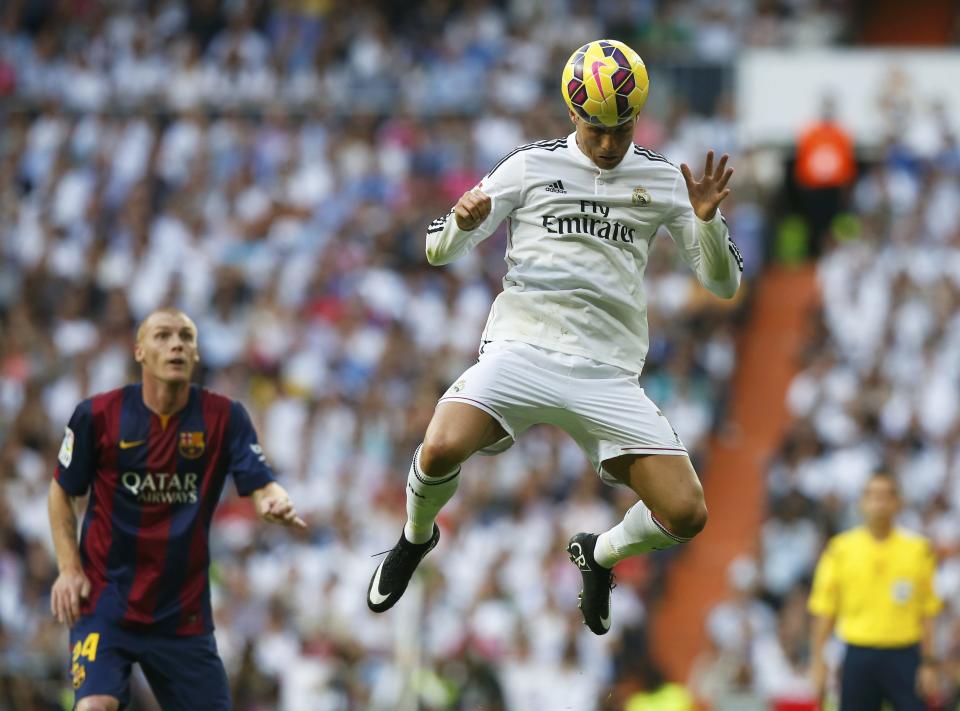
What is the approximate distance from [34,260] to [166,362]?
534 inches

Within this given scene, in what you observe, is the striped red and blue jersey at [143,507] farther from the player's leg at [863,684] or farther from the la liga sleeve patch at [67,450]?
the player's leg at [863,684]

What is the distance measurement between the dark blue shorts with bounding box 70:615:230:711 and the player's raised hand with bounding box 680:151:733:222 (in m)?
3.32

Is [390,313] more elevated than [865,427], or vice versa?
[390,313]

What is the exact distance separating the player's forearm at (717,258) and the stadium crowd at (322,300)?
6.83 m

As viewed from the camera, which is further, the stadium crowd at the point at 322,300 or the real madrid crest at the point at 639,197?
the stadium crowd at the point at 322,300

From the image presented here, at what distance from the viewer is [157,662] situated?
28.6 feet

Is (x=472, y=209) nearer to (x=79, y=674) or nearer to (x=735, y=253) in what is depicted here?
(x=735, y=253)

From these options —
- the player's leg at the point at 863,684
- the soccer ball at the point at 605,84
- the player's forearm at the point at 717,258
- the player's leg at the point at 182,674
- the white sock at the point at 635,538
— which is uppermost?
the soccer ball at the point at 605,84

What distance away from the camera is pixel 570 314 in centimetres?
826

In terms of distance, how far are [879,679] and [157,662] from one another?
16.2 feet

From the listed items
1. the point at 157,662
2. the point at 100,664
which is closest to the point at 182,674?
the point at 157,662

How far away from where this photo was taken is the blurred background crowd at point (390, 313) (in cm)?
1611

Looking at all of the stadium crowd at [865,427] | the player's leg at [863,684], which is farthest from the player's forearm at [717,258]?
the stadium crowd at [865,427]

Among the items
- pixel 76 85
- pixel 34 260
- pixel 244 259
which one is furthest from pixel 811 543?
pixel 76 85
